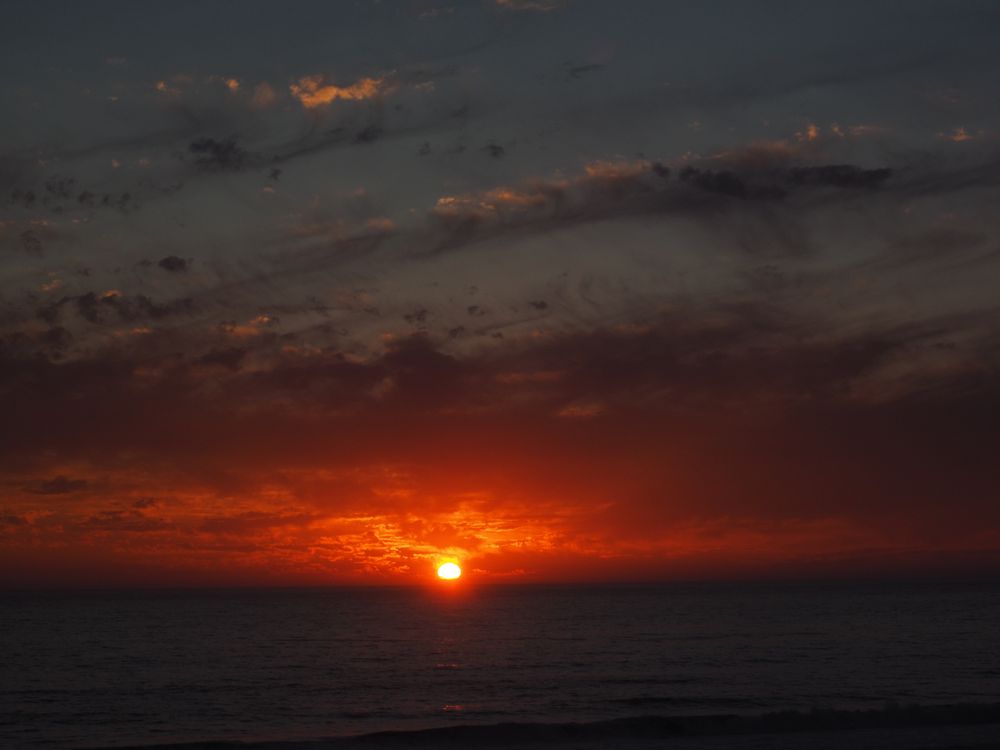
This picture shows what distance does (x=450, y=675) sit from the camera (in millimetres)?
54312

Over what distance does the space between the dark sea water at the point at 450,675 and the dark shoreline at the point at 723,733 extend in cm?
220

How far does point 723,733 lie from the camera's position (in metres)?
36.6

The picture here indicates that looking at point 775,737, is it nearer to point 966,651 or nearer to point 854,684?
point 854,684

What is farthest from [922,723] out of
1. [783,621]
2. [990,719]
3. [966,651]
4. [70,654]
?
[783,621]

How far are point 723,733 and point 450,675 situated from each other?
21.7m

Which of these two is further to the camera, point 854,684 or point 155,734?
point 854,684

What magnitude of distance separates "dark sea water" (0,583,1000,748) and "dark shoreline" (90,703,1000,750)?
7.21 ft

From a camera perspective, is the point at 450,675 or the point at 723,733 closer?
the point at 723,733

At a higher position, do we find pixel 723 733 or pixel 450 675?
pixel 450 675

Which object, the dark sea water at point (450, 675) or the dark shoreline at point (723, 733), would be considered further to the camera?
the dark sea water at point (450, 675)

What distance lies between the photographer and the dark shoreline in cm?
3422

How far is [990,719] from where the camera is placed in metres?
38.0

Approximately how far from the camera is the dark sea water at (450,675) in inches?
1604

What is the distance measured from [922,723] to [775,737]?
7435 mm
